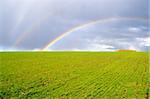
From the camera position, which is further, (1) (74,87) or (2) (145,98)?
(1) (74,87)

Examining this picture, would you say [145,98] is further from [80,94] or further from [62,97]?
[62,97]

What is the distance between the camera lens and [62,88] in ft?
61.9

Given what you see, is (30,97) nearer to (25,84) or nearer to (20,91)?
(20,91)

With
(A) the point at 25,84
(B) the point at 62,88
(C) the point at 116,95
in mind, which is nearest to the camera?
(C) the point at 116,95

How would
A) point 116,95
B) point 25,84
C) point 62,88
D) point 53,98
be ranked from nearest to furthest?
point 53,98, point 116,95, point 62,88, point 25,84

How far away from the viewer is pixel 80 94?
17.0 meters

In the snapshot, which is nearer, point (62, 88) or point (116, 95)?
point (116, 95)

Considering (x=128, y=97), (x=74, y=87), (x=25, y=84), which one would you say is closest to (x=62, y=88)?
(x=74, y=87)

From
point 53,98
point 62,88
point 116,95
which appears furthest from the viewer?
point 62,88

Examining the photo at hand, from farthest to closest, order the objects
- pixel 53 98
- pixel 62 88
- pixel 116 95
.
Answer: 1. pixel 62 88
2. pixel 116 95
3. pixel 53 98

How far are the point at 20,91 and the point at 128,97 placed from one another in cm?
751

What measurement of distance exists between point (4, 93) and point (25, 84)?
3.26m

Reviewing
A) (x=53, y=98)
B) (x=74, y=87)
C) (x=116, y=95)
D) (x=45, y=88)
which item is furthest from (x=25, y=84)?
(x=116, y=95)

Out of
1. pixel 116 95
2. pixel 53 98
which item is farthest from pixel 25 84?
pixel 116 95
